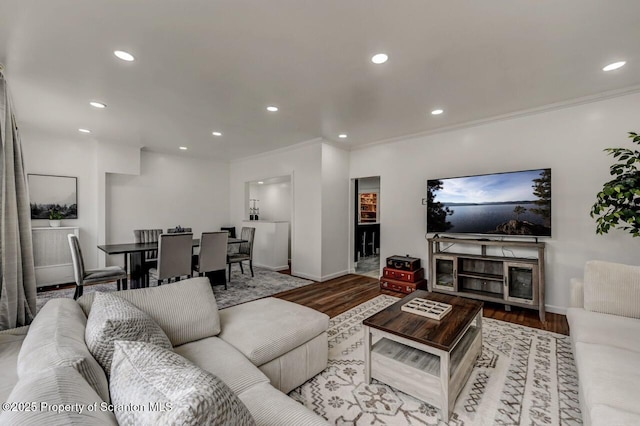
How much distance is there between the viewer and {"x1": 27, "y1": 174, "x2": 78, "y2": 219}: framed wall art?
4594 millimetres

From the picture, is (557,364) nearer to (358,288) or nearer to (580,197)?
(580,197)

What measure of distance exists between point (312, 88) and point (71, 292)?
4.84 meters

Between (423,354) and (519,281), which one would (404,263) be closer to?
(519,281)

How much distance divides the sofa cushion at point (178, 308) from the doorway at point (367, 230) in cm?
396

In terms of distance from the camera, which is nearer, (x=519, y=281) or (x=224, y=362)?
(x=224, y=362)

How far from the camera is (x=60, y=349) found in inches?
41.7

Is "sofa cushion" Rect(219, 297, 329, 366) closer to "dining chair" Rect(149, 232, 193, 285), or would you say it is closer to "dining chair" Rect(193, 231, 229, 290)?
"dining chair" Rect(149, 232, 193, 285)

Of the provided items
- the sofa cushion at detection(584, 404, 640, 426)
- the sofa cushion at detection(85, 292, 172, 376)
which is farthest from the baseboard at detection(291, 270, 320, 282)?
the sofa cushion at detection(584, 404, 640, 426)

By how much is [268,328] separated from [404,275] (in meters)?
2.94

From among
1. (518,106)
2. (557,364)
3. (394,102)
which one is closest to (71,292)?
(394,102)

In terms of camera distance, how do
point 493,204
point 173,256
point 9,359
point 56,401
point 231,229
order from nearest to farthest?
point 56,401, point 9,359, point 493,204, point 173,256, point 231,229

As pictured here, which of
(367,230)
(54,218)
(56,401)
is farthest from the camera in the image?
(367,230)

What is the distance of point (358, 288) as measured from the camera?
4520 mm

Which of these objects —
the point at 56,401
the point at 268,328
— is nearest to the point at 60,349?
the point at 56,401
